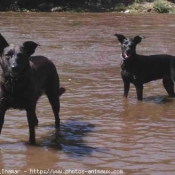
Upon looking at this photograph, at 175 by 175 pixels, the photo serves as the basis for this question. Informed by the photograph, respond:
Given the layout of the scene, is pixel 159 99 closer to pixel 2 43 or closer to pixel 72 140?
pixel 72 140

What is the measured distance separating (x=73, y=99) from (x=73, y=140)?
7.99ft

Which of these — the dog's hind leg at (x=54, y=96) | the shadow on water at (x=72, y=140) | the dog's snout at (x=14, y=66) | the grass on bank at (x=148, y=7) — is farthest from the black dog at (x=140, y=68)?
the grass on bank at (x=148, y=7)

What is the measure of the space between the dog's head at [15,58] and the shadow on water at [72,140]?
1221mm

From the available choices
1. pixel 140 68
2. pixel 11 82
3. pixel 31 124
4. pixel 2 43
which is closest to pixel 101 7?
pixel 140 68

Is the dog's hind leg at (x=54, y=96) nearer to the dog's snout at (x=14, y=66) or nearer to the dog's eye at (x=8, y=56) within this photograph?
the dog's eye at (x=8, y=56)

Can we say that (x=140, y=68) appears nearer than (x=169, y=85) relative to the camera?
Yes

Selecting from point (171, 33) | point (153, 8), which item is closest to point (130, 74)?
point (171, 33)

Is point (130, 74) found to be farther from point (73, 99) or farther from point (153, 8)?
point (153, 8)

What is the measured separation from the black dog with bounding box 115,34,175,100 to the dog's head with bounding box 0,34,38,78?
383cm

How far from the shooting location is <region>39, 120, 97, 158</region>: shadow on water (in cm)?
630

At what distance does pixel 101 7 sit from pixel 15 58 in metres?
41.1

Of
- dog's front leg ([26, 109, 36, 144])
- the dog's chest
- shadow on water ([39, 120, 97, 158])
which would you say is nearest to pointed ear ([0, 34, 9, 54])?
the dog's chest

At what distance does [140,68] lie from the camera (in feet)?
32.3

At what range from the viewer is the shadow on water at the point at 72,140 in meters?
6.30
